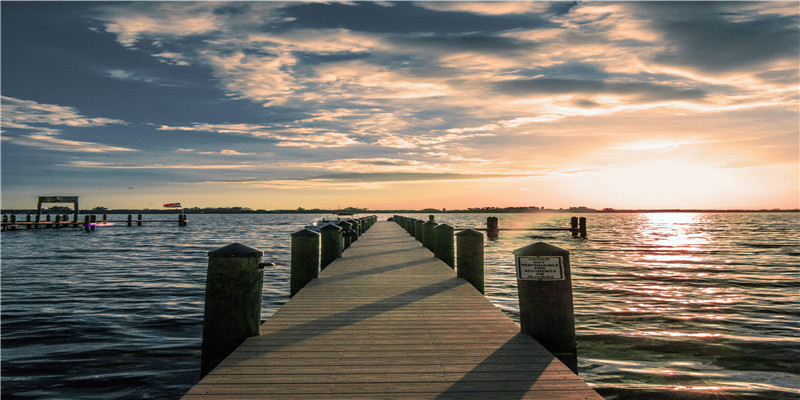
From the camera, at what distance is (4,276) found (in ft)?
66.5

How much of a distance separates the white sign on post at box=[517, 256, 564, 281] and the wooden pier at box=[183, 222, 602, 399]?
0.75 meters

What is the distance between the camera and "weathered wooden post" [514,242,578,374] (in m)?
6.02

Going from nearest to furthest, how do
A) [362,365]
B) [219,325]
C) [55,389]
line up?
1. [362,365]
2. [219,325]
3. [55,389]

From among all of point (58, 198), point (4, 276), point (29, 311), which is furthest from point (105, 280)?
point (58, 198)

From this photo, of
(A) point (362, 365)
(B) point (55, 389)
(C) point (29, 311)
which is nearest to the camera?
(A) point (362, 365)

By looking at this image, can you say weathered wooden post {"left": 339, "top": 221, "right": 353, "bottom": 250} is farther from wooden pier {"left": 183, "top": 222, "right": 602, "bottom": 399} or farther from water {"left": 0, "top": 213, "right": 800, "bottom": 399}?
wooden pier {"left": 183, "top": 222, "right": 602, "bottom": 399}

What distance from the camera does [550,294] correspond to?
607cm

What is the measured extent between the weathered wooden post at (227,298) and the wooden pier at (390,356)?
252 millimetres

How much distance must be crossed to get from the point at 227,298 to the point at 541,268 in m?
3.61

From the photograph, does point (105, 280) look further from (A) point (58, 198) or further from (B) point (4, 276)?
(A) point (58, 198)

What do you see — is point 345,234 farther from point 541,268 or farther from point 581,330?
point 541,268

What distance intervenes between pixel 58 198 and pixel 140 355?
227 ft

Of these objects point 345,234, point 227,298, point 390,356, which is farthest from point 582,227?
point 227,298

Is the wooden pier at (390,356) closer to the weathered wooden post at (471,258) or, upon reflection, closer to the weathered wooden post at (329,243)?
the weathered wooden post at (471,258)
